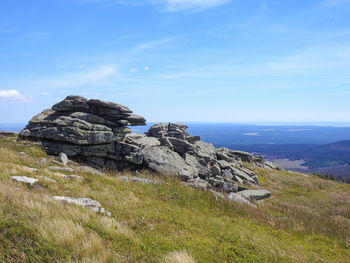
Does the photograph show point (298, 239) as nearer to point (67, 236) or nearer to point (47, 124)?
point (67, 236)

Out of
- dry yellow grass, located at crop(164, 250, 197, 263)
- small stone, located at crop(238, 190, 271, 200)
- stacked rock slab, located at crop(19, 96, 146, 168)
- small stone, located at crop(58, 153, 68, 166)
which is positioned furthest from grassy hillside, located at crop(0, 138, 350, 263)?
stacked rock slab, located at crop(19, 96, 146, 168)

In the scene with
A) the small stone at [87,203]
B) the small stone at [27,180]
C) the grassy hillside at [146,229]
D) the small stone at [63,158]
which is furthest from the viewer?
the small stone at [63,158]

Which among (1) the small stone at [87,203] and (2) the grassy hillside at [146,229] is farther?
(1) the small stone at [87,203]

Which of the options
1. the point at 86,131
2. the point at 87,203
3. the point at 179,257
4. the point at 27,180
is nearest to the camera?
the point at 179,257

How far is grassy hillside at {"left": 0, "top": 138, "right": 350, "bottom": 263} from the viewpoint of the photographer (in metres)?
6.22

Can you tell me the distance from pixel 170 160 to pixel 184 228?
14.4 meters

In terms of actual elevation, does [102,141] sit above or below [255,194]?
above

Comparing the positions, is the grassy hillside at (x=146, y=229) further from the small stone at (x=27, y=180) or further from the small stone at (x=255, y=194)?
the small stone at (x=255, y=194)

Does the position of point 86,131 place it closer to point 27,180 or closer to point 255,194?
point 27,180

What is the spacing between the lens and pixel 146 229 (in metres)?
8.84

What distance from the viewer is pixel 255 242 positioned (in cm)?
902

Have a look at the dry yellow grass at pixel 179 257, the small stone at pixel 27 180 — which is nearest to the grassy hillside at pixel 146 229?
the dry yellow grass at pixel 179 257

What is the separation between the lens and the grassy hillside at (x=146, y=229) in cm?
622

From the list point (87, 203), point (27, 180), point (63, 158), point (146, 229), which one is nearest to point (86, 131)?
point (63, 158)
